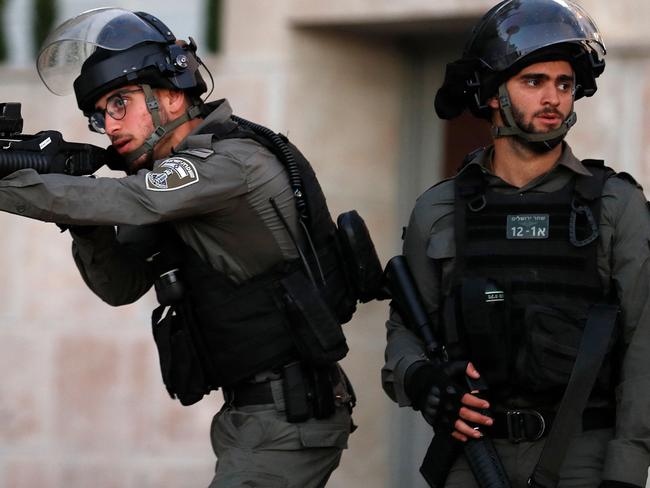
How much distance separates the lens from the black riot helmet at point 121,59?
446cm

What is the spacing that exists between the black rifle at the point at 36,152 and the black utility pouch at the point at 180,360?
51cm

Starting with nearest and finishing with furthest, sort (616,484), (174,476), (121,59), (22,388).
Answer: (616,484)
(121,59)
(174,476)
(22,388)

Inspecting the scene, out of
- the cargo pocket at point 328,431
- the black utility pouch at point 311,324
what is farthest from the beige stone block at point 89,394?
the black utility pouch at point 311,324

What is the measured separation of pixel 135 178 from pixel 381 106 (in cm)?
268

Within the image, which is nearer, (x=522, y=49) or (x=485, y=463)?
(x=485, y=463)

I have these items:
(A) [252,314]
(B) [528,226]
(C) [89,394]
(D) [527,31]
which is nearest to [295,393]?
(A) [252,314]

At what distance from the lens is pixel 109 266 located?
462 cm

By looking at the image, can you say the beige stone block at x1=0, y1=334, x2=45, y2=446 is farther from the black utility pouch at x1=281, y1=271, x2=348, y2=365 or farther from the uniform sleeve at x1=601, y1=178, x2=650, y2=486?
the uniform sleeve at x1=601, y1=178, x2=650, y2=486

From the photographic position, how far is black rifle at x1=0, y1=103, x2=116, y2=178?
4.11 meters

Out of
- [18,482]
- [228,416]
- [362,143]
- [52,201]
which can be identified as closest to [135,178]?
[52,201]

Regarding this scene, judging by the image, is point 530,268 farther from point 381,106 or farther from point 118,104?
point 381,106

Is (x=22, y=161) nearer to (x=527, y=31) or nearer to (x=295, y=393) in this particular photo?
(x=295, y=393)

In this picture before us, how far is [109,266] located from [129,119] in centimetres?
47

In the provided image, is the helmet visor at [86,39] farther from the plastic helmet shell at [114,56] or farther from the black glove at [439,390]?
the black glove at [439,390]
